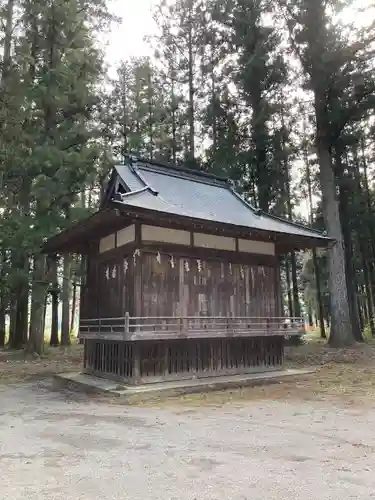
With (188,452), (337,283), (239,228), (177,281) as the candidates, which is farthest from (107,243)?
(337,283)

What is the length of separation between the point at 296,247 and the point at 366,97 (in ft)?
22.8

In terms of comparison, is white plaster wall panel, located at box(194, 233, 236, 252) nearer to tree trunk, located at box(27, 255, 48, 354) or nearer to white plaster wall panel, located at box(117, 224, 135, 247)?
white plaster wall panel, located at box(117, 224, 135, 247)

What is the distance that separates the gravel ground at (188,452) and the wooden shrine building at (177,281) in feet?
7.44

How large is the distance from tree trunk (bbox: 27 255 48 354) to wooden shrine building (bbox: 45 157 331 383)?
9.26ft

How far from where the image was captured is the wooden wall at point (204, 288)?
9.66m

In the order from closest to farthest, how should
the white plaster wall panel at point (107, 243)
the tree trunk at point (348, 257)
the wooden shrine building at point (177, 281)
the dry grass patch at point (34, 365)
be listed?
1. the wooden shrine building at point (177, 281)
2. the white plaster wall panel at point (107, 243)
3. the dry grass patch at point (34, 365)
4. the tree trunk at point (348, 257)

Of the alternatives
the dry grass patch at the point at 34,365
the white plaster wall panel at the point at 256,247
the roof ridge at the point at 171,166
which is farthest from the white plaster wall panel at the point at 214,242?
the dry grass patch at the point at 34,365

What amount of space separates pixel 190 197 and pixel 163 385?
531 centimetres

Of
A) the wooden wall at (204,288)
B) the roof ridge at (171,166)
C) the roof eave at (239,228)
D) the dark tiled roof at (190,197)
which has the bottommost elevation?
the wooden wall at (204,288)

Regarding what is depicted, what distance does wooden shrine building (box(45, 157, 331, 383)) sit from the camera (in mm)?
9398

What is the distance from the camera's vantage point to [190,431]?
5.68 meters

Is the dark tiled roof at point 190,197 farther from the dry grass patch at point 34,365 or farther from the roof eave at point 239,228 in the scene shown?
the dry grass patch at point 34,365

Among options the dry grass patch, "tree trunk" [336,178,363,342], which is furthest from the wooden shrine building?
"tree trunk" [336,178,363,342]

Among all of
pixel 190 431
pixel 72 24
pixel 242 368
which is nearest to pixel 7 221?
pixel 72 24
